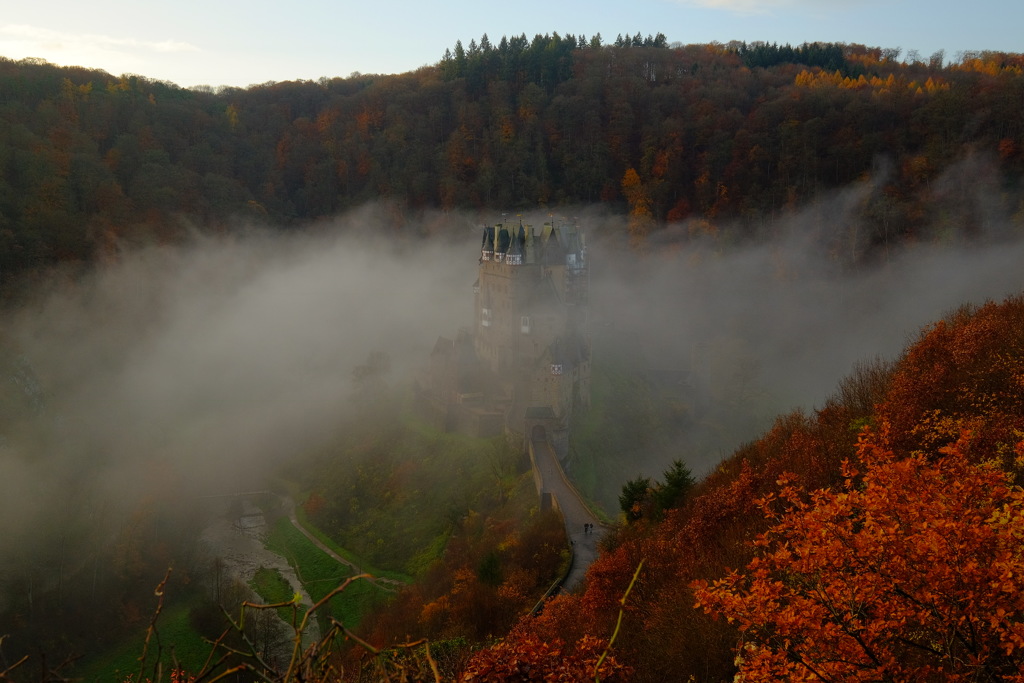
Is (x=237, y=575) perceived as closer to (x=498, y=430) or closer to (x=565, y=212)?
(x=498, y=430)

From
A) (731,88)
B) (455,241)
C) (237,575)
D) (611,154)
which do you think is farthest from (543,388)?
(731,88)

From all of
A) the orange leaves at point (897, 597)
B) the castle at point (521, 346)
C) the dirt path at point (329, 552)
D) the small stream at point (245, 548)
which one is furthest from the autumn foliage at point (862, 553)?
the small stream at point (245, 548)

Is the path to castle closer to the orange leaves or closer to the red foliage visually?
the red foliage

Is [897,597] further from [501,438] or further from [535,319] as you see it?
[535,319]

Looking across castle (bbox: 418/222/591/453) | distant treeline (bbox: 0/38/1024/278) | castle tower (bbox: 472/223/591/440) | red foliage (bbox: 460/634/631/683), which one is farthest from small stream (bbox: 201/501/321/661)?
distant treeline (bbox: 0/38/1024/278)

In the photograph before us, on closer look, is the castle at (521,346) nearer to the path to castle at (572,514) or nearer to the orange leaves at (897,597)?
the path to castle at (572,514)

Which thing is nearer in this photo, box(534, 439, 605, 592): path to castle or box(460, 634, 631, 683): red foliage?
box(460, 634, 631, 683): red foliage

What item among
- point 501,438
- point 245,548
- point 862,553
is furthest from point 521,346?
point 862,553
